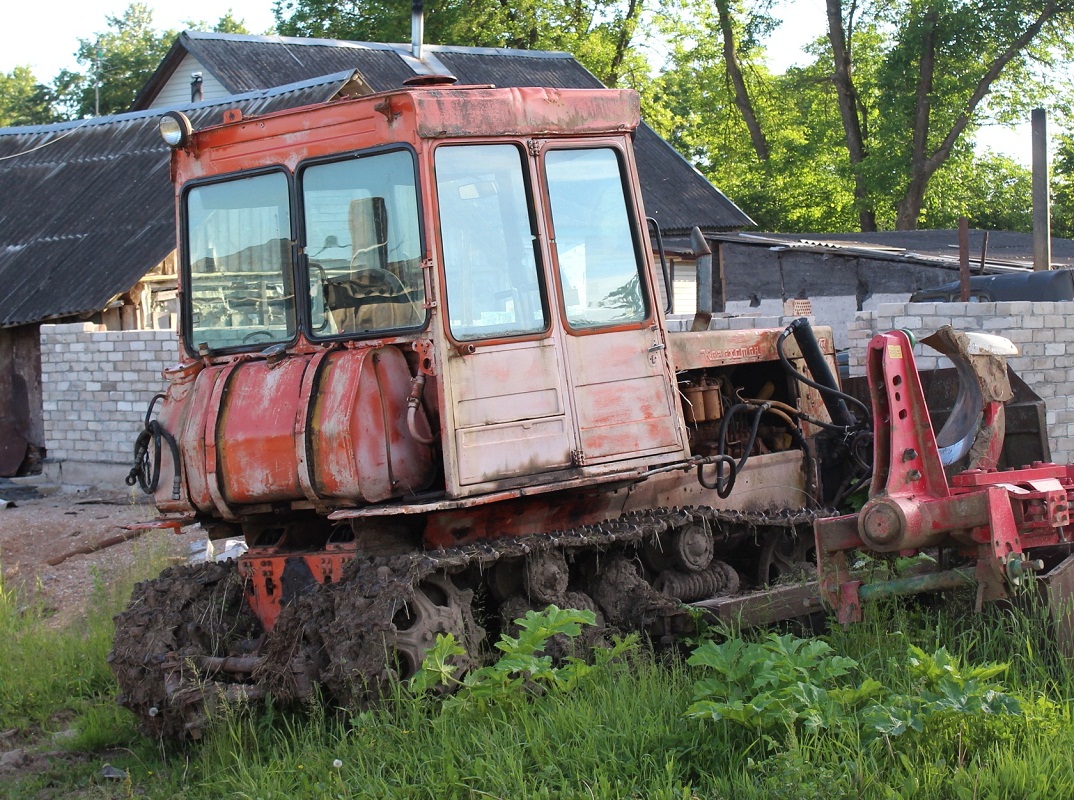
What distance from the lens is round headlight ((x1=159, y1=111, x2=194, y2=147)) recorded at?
6594mm

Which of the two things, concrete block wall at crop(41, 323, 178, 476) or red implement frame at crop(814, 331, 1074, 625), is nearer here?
red implement frame at crop(814, 331, 1074, 625)

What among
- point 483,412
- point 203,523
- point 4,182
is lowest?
point 203,523

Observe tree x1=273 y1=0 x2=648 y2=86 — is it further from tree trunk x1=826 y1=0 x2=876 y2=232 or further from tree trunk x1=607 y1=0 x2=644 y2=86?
tree trunk x1=826 y1=0 x2=876 y2=232

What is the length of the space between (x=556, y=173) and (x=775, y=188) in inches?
1298

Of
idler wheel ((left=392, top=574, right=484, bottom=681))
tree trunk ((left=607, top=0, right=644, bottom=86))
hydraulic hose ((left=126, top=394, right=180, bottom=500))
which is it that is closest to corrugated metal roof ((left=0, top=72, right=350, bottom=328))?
hydraulic hose ((left=126, top=394, right=180, bottom=500))

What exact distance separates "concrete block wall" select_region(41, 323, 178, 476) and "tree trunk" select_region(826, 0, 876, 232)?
79.4ft

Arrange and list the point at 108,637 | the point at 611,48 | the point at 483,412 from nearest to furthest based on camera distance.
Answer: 1. the point at 483,412
2. the point at 108,637
3. the point at 611,48

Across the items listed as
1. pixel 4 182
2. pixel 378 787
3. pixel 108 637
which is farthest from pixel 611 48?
pixel 378 787

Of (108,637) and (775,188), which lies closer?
(108,637)

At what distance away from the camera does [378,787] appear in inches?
196

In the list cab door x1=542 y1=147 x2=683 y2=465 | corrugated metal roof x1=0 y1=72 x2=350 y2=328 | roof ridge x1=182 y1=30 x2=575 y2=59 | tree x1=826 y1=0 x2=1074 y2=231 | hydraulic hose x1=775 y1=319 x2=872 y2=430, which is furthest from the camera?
tree x1=826 y1=0 x2=1074 y2=231

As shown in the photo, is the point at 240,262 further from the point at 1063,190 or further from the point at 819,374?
the point at 1063,190

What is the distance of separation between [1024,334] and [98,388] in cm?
1007

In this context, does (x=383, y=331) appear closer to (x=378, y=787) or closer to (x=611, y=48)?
(x=378, y=787)
